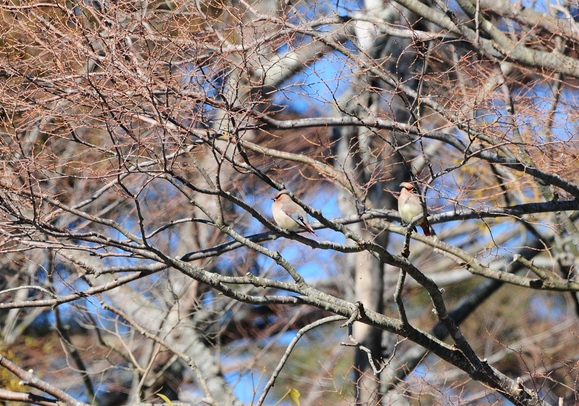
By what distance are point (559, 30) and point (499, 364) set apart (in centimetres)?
693

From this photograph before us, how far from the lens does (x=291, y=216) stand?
20.5 feet

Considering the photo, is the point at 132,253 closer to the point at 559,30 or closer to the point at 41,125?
the point at 41,125

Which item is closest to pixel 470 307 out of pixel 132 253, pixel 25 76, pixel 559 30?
pixel 559 30

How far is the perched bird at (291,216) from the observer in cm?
620

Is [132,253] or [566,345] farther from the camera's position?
[566,345]

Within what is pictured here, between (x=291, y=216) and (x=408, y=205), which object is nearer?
(x=408, y=205)

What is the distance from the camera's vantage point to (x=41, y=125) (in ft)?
17.8

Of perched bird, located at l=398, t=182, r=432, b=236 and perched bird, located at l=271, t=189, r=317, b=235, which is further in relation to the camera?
perched bird, located at l=271, t=189, r=317, b=235

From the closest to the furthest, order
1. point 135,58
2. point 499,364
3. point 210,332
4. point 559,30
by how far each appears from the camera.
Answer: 1. point 135,58
2. point 559,30
3. point 210,332
4. point 499,364

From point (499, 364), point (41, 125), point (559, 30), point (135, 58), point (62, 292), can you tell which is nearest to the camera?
point (135, 58)

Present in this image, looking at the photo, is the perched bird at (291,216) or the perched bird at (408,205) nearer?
the perched bird at (408,205)

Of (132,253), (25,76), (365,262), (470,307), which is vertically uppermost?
(365,262)

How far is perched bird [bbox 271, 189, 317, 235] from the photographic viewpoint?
620cm

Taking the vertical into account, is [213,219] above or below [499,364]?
below
